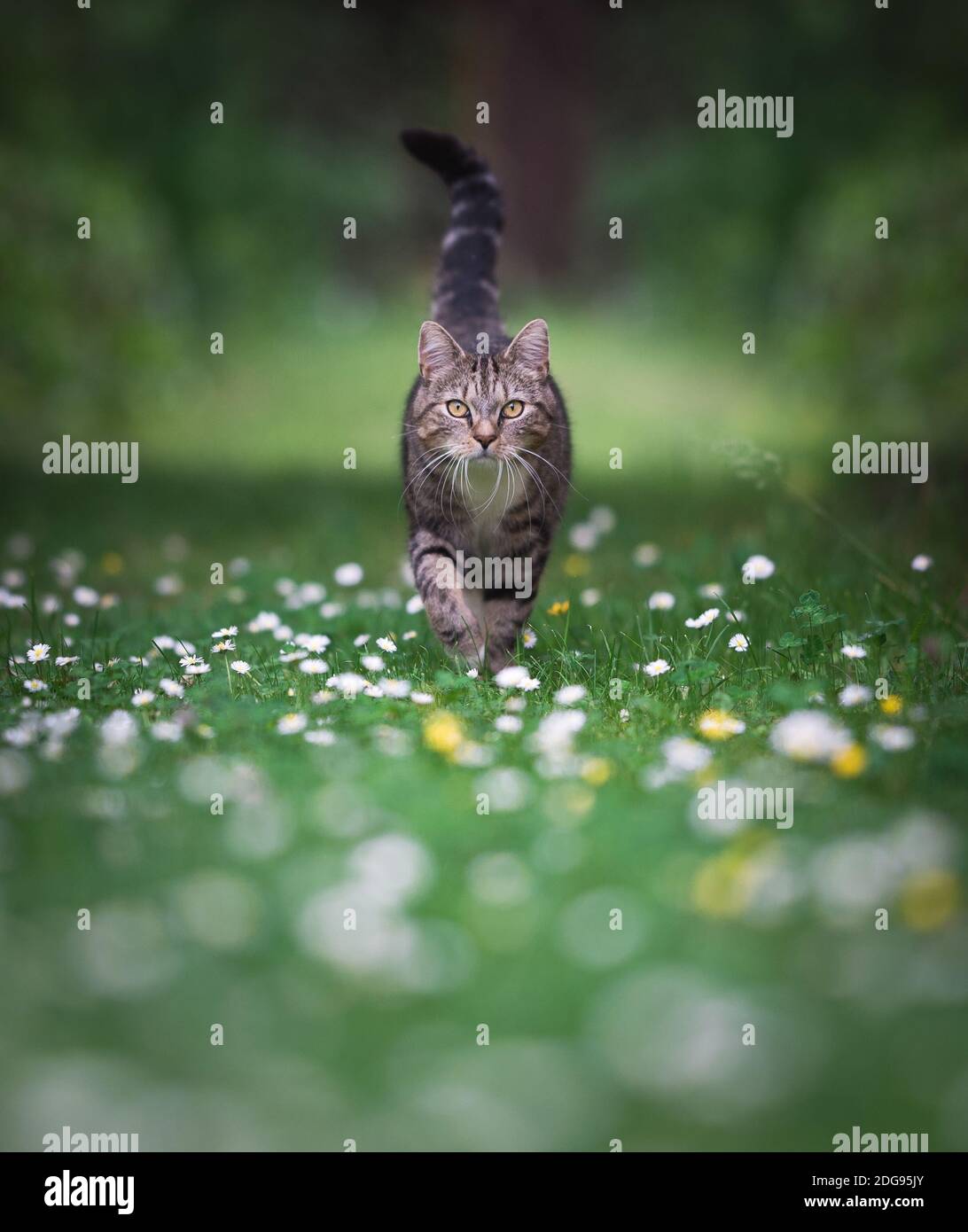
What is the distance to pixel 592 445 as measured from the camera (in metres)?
10.1

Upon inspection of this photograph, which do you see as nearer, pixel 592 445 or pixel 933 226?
pixel 933 226

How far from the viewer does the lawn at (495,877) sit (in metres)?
1.79

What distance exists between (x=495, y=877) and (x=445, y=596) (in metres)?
1.96

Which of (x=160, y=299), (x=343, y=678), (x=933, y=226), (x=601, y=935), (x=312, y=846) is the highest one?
(x=160, y=299)

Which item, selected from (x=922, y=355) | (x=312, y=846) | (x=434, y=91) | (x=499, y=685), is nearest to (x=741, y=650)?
(x=499, y=685)

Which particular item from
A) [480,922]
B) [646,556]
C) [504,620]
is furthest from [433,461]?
[480,922]

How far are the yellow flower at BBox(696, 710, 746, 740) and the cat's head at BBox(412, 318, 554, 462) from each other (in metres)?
1.30

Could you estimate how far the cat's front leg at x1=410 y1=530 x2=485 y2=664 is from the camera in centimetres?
408

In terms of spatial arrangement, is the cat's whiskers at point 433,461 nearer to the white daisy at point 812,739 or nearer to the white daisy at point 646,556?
the white daisy at point 646,556

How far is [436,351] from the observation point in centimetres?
417

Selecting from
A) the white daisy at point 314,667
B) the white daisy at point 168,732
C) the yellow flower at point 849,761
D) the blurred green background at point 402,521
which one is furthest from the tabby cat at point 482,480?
the yellow flower at point 849,761

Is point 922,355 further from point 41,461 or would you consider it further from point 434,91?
point 434,91

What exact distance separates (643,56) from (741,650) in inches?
663

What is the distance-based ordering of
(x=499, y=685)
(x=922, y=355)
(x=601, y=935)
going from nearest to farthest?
(x=601, y=935)
(x=499, y=685)
(x=922, y=355)
